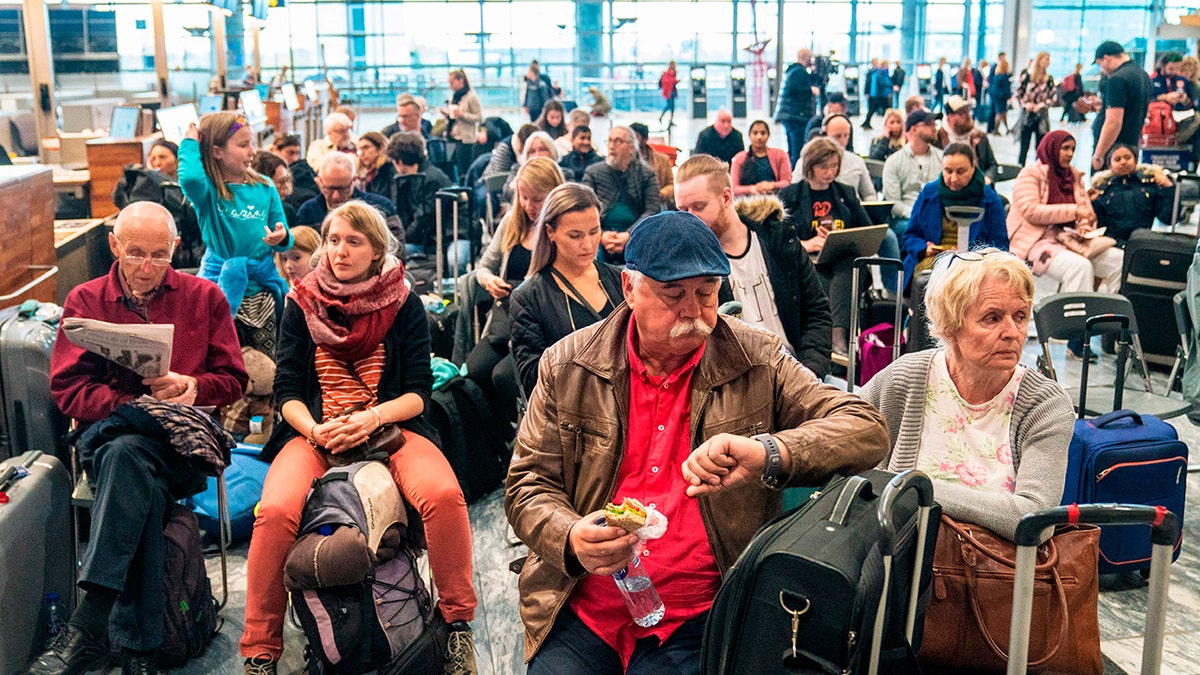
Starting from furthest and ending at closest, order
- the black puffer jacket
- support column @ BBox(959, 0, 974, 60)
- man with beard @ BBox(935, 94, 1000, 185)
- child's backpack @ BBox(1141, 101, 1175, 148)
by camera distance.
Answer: support column @ BBox(959, 0, 974, 60)
child's backpack @ BBox(1141, 101, 1175, 148)
man with beard @ BBox(935, 94, 1000, 185)
the black puffer jacket

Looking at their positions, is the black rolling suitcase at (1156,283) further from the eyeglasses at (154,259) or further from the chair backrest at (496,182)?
the eyeglasses at (154,259)

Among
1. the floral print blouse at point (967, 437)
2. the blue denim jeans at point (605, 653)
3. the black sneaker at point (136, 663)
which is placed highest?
the floral print blouse at point (967, 437)

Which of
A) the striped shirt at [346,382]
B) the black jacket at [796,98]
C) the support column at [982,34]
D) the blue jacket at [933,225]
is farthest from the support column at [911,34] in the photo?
the striped shirt at [346,382]

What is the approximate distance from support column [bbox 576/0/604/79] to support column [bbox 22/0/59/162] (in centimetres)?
2207

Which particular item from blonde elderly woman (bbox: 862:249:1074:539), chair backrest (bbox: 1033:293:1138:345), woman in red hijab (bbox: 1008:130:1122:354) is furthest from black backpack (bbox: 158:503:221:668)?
woman in red hijab (bbox: 1008:130:1122:354)

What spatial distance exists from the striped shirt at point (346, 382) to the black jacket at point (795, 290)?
152 centimetres

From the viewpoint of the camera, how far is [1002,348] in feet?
9.23

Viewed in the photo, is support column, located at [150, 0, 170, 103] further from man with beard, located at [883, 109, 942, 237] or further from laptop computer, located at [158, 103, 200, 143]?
man with beard, located at [883, 109, 942, 237]

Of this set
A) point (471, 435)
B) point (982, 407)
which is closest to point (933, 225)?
point (471, 435)

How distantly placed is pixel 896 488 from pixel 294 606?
173 cm

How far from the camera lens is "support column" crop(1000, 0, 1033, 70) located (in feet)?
108

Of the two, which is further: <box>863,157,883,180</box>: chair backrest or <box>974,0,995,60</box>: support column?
<box>974,0,995,60</box>: support column

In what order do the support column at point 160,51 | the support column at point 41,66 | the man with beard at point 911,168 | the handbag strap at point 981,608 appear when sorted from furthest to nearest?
1. the support column at point 160,51
2. the support column at point 41,66
3. the man with beard at point 911,168
4. the handbag strap at point 981,608

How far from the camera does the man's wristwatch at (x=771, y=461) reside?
6.86ft
